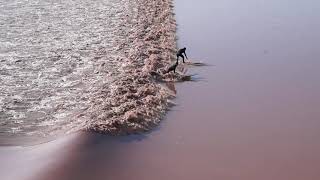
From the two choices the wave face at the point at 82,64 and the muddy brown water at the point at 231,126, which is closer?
the muddy brown water at the point at 231,126

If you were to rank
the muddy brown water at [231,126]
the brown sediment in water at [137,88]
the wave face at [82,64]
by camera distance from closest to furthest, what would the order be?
the muddy brown water at [231,126] → the brown sediment in water at [137,88] → the wave face at [82,64]

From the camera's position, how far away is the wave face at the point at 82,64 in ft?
28.4

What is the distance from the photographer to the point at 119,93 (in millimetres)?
9625

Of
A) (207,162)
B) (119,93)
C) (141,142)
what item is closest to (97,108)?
(119,93)

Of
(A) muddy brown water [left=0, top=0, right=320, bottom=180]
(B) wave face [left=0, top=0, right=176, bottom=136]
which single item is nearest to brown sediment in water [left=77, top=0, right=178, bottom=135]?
(B) wave face [left=0, top=0, right=176, bottom=136]

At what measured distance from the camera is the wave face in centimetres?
865

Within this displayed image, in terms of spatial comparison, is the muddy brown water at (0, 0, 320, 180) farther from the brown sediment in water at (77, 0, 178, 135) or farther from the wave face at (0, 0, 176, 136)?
the wave face at (0, 0, 176, 136)

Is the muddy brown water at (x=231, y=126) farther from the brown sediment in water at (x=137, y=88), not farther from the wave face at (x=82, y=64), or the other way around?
the wave face at (x=82, y=64)

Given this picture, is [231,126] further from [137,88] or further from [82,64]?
[82,64]

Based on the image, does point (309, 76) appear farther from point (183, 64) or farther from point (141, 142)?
point (141, 142)

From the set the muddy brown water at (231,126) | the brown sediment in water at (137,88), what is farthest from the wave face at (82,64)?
the muddy brown water at (231,126)

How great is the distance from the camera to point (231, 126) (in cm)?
847

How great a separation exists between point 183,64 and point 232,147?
402 centimetres

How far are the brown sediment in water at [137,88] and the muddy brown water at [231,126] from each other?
0.97 ft
